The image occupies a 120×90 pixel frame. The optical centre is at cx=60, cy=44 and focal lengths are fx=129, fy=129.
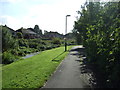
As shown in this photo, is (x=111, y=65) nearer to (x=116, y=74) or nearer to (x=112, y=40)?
(x=116, y=74)

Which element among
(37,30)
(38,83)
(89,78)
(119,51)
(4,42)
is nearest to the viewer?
(119,51)

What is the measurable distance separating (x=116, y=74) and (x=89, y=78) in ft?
11.6

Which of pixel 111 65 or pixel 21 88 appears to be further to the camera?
pixel 21 88

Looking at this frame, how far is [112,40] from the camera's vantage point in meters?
5.15

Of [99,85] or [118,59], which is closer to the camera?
[118,59]

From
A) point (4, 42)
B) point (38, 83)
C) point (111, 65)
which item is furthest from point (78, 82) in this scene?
point (4, 42)

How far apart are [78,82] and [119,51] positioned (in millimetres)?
3474

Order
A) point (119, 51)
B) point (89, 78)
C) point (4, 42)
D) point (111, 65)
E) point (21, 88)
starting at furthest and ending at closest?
1. point (4, 42)
2. point (89, 78)
3. point (21, 88)
4. point (111, 65)
5. point (119, 51)

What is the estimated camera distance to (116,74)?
458 centimetres

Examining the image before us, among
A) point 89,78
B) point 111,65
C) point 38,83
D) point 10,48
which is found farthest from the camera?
point 10,48

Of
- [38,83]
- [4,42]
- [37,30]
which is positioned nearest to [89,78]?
[38,83]

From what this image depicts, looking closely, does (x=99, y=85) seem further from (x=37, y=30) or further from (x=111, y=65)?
(x=37, y=30)

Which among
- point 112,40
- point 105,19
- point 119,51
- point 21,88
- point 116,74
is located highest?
point 105,19

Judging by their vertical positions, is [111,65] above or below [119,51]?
below
